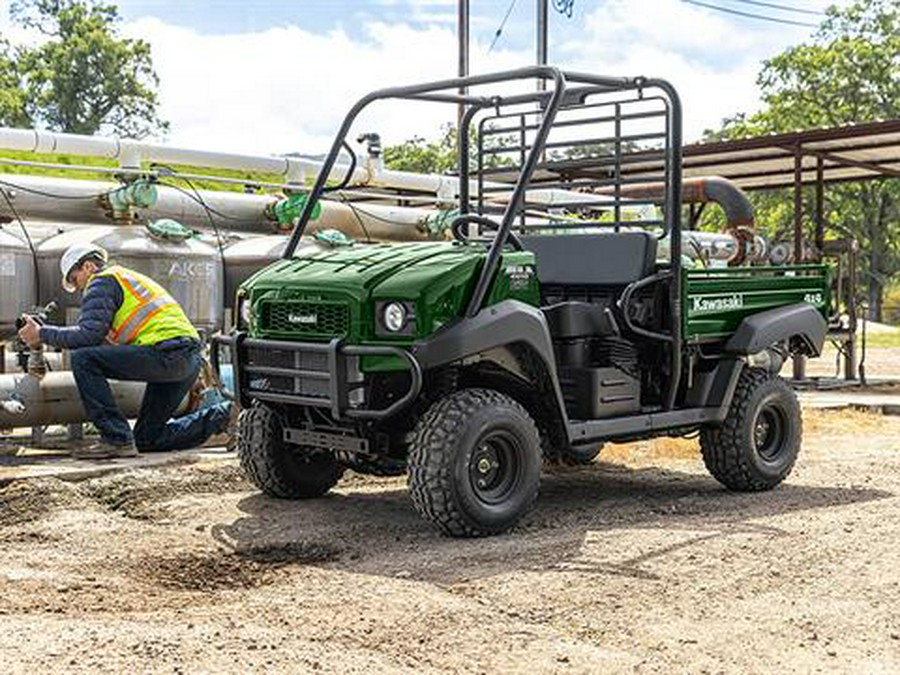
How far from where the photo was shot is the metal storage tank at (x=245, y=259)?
42.0 ft

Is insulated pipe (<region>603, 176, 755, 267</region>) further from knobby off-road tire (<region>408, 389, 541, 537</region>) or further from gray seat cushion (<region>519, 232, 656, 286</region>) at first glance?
knobby off-road tire (<region>408, 389, 541, 537</region>)

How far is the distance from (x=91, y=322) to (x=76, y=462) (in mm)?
959

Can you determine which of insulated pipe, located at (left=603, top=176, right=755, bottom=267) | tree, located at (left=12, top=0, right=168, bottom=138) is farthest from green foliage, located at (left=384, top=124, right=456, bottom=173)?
insulated pipe, located at (left=603, top=176, right=755, bottom=267)

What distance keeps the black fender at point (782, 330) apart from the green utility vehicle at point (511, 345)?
14mm

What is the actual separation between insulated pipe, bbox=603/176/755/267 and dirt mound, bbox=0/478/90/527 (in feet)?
27.2

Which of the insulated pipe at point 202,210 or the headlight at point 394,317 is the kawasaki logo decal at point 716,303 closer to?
the headlight at point 394,317

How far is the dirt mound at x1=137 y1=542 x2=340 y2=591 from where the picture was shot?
20.2ft

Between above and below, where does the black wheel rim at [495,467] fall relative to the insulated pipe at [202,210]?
below

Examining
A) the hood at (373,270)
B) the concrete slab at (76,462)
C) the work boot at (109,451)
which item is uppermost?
the hood at (373,270)

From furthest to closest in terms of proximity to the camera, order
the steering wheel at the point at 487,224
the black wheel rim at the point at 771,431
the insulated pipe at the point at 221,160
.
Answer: the insulated pipe at the point at 221,160 → the black wheel rim at the point at 771,431 → the steering wheel at the point at 487,224

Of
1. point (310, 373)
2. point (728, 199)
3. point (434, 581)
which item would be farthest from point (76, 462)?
point (728, 199)

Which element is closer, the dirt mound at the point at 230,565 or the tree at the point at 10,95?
the dirt mound at the point at 230,565

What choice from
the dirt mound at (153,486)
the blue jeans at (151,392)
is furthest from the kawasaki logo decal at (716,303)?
the blue jeans at (151,392)

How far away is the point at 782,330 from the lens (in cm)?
888
